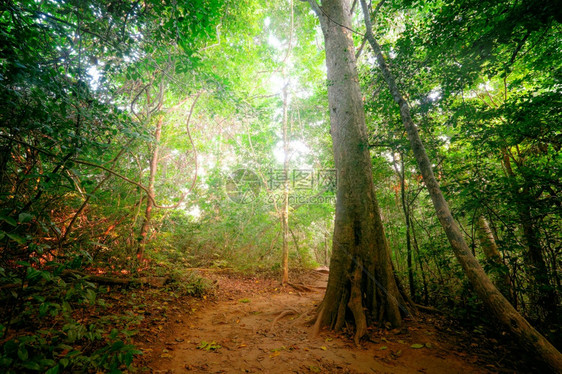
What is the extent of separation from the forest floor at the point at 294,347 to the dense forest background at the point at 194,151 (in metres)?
0.67

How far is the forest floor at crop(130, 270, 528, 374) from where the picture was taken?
9.36 ft

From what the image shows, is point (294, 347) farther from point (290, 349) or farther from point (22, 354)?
point (22, 354)

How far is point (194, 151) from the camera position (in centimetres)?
541

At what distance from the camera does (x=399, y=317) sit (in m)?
3.83

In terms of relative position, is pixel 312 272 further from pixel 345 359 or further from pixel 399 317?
pixel 345 359

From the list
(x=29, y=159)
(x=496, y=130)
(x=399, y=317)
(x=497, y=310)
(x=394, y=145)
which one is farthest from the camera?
(x=394, y=145)

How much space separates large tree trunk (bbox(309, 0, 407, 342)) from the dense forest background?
1.89ft

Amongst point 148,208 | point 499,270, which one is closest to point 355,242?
point 499,270

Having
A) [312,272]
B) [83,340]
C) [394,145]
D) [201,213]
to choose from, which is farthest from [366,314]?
[201,213]

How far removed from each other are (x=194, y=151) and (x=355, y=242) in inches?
167

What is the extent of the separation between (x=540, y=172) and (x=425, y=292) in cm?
287

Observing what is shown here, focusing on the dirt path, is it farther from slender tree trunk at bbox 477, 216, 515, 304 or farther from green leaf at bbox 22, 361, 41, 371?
green leaf at bbox 22, 361, 41, 371

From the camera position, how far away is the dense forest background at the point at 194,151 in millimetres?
2408

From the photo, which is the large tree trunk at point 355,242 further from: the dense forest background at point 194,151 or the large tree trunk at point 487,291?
the large tree trunk at point 487,291
